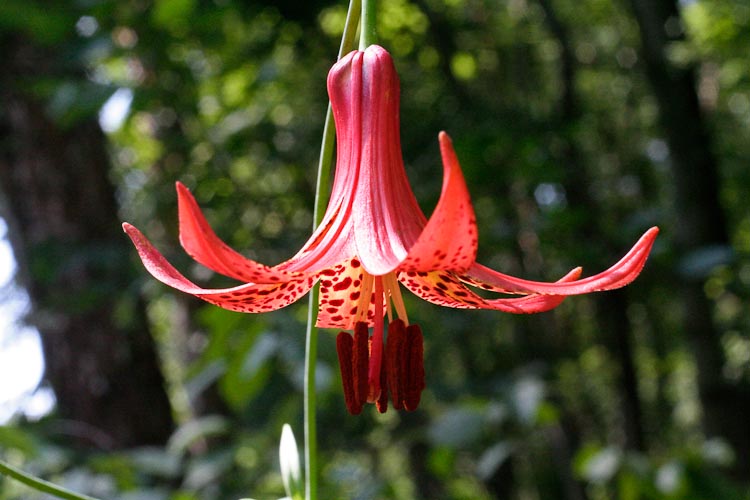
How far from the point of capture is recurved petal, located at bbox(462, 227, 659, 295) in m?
0.77

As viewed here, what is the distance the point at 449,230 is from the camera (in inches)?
25.2

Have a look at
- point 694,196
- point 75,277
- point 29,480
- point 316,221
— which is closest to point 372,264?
point 316,221

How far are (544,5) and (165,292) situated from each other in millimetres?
1947

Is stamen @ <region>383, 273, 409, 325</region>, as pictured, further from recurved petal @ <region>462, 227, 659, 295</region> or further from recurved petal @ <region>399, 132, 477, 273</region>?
recurved petal @ <region>399, 132, 477, 273</region>

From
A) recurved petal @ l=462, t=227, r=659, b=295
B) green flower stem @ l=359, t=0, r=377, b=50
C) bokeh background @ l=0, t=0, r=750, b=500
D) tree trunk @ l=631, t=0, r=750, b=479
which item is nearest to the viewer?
recurved petal @ l=462, t=227, r=659, b=295

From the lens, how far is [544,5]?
3434 millimetres

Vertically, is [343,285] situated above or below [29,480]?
above

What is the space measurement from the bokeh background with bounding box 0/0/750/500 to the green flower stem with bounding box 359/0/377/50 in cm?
91

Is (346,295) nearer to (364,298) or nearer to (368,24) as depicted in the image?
(364,298)

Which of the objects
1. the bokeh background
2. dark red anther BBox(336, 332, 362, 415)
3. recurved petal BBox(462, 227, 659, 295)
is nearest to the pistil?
dark red anther BBox(336, 332, 362, 415)

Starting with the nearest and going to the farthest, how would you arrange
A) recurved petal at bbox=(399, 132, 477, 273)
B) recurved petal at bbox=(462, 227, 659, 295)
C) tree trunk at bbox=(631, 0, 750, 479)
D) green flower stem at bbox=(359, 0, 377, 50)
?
recurved petal at bbox=(399, 132, 477, 273) → recurved petal at bbox=(462, 227, 659, 295) → green flower stem at bbox=(359, 0, 377, 50) → tree trunk at bbox=(631, 0, 750, 479)

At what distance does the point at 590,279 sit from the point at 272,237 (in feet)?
6.96

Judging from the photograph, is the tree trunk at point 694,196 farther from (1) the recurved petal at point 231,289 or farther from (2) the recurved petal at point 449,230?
(2) the recurved petal at point 449,230

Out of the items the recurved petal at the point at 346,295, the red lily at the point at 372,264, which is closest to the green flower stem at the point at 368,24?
the red lily at the point at 372,264
